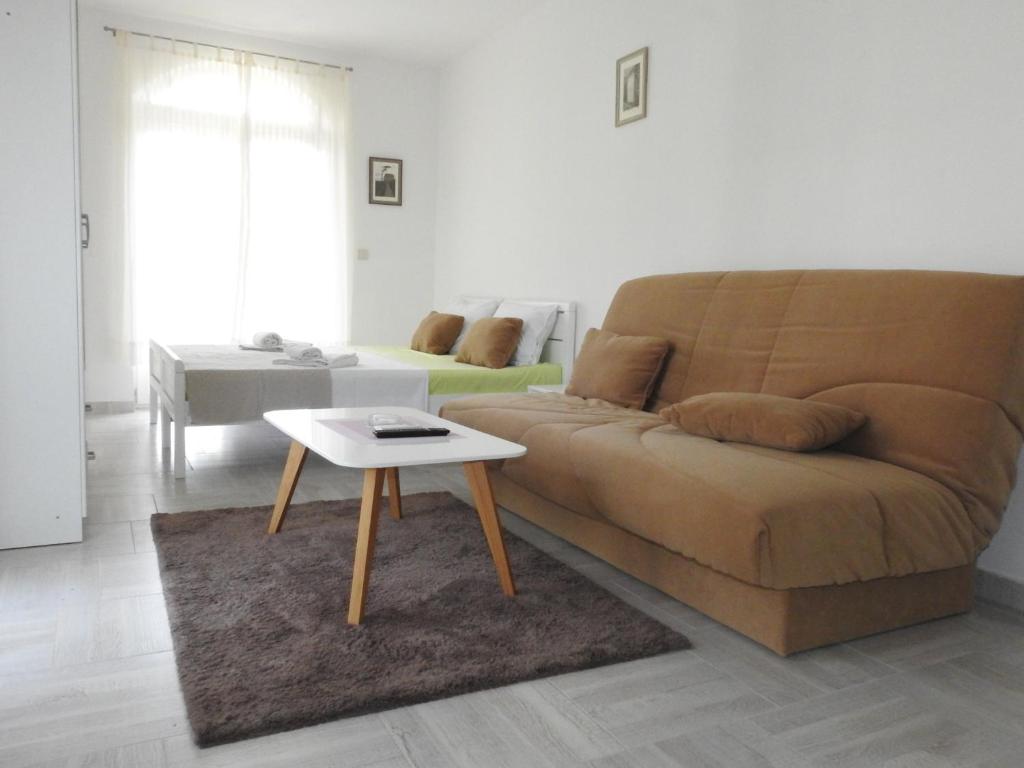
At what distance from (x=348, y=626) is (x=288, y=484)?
86cm

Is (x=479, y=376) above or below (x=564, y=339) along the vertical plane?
below

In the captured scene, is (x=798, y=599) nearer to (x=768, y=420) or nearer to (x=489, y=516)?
(x=768, y=420)

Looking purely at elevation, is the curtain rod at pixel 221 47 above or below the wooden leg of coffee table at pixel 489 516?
above

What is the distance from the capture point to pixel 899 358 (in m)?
2.38

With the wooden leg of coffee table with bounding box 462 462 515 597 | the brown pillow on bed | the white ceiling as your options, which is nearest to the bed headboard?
the brown pillow on bed

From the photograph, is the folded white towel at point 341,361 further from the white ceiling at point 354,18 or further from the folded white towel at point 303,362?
the white ceiling at point 354,18

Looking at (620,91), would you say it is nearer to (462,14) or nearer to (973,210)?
(462,14)

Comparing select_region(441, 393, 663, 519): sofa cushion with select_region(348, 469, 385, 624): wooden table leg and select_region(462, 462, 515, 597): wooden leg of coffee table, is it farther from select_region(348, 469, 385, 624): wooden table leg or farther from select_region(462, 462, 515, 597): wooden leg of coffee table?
select_region(348, 469, 385, 624): wooden table leg

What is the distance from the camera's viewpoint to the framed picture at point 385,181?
6.27 m

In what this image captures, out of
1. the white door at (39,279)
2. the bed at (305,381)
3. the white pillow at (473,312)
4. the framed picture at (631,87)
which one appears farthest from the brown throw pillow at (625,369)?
the white door at (39,279)

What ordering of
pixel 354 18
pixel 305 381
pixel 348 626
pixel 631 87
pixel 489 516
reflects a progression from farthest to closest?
pixel 354 18, pixel 631 87, pixel 305 381, pixel 489 516, pixel 348 626

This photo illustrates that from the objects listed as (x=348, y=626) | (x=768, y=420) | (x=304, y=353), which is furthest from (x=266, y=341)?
(x=768, y=420)

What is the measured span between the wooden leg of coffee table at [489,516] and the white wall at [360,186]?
13.6ft

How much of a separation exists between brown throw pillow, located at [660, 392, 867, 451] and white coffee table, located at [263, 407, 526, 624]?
59 centimetres
